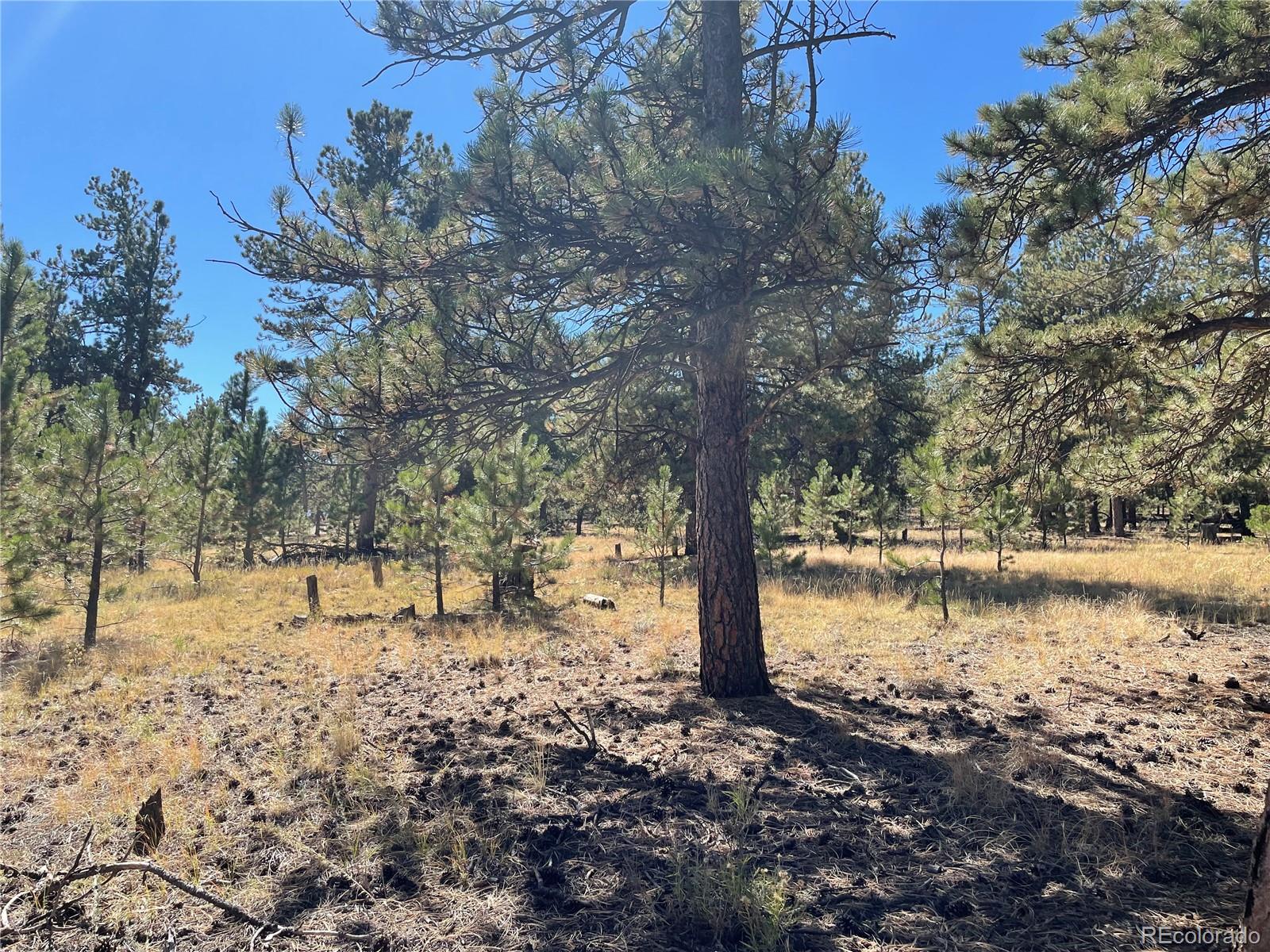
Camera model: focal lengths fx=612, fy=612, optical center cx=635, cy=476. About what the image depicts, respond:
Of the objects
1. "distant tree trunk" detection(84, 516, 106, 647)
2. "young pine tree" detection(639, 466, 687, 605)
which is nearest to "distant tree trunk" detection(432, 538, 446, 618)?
"young pine tree" detection(639, 466, 687, 605)

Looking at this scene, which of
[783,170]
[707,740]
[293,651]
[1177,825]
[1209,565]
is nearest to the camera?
[1177,825]

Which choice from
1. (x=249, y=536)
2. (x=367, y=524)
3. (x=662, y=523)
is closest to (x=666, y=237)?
(x=662, y=523)

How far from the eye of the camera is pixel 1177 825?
3217mm

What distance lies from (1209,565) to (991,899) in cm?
1655

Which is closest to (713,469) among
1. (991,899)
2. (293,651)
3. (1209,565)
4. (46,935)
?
(991,899)

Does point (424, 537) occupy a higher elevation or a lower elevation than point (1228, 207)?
lower

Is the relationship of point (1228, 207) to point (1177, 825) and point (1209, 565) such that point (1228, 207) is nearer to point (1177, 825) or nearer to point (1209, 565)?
point (1177, 825)

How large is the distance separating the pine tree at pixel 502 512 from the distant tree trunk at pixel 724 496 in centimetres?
545

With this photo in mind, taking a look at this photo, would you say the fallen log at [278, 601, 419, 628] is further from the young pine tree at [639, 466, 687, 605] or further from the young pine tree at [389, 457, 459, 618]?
the young pine tree at [639, 466, 687, 605]

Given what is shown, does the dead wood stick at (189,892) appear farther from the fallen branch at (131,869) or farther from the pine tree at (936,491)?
the pine tree at (936,491)

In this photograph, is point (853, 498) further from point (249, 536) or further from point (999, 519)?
point (249, 536)

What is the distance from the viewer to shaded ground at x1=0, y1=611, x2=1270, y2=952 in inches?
A: 104

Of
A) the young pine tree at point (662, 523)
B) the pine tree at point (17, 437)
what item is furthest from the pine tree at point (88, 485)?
the young pine tree at point (662, 523)

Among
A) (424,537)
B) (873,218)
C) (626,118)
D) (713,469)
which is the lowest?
(424,537)
